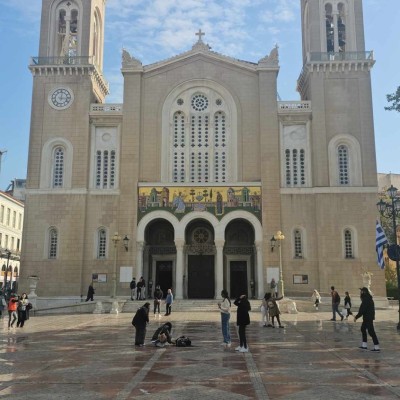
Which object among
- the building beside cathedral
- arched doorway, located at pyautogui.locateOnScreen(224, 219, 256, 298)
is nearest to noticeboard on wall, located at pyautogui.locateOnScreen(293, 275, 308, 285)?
the building beside cathedral

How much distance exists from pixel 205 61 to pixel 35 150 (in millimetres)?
14612

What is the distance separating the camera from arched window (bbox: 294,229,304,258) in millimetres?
35641

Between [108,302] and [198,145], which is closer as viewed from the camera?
[108,302]

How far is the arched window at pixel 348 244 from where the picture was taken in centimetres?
3528

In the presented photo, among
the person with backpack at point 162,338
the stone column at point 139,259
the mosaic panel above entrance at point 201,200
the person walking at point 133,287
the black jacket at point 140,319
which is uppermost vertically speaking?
the mosaic panel above entrance at point 201,200

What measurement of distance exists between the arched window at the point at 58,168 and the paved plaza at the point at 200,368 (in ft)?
68.0

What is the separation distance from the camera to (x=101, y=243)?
120 ft

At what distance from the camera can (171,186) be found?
36.3 m

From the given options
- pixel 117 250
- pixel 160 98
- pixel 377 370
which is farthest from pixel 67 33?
pixel 377 370

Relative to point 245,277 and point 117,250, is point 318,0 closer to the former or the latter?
point 245,277

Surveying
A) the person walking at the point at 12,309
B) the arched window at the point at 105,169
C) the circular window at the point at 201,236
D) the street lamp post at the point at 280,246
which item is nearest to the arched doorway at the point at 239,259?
the circular window at the point at 201,236

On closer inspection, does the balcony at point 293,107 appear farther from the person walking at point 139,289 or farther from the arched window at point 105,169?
the person walking at point 139,289

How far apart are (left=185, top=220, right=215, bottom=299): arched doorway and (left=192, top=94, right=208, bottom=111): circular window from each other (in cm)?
869

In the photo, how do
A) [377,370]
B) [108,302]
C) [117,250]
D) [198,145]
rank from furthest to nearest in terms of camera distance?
[198,145]
[117,250]
[108,302]
[377,370]
